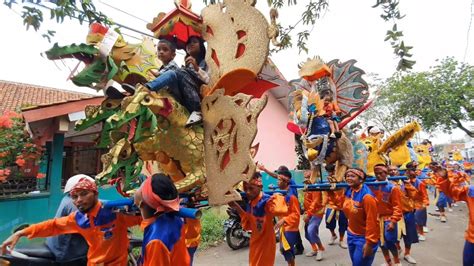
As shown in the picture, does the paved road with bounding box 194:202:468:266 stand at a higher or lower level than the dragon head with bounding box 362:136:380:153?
lower

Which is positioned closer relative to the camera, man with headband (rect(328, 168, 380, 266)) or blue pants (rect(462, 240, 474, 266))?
man with headband (rect(328, 168, 380, 266))

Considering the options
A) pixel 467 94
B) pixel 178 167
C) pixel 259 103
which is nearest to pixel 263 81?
pixel 259 103

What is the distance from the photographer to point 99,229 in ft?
9.09

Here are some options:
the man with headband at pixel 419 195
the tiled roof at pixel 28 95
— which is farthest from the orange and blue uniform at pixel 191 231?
the tiled roof at pixel 28 95

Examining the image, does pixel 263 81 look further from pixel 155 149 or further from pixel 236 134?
pixel 155 149

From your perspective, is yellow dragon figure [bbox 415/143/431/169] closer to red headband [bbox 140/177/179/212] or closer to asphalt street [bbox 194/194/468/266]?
asphalt street [bbox 194/194/468/266]

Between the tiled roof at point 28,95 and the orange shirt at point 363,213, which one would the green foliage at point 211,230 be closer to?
the orange shirt at point 363,213

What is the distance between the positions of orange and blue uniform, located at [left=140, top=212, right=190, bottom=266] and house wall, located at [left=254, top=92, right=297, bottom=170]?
11.5m

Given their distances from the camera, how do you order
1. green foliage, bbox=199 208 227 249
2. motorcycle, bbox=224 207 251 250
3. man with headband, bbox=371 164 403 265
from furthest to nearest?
green foliage, bbox=199 208 227 249 → motorcycle, bbox=224 207 251 250 → man with headband, bbox=371 164 403 265

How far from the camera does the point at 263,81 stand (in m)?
2.72

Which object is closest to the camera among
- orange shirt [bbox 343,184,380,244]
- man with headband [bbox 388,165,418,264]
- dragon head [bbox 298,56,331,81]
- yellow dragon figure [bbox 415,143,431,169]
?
orange shirt [bbox 343,184,380,244]

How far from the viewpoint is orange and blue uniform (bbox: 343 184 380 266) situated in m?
4.03

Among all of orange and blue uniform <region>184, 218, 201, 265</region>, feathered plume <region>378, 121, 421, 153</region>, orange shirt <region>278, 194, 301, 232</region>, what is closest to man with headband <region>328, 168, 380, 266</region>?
orange shirt <region>278, 194, 301, 232</region>

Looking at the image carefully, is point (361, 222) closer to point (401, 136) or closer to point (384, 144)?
point (384, 144)
